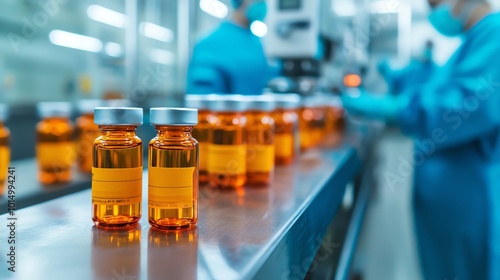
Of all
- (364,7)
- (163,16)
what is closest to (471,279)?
(364,7)

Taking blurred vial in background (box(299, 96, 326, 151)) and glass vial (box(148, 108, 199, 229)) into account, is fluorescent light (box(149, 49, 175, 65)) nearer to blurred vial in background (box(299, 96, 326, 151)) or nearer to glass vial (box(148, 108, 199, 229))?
blurred vial in background (box(299, 96, 326, 151))

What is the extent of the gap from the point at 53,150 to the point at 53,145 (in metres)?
0.02

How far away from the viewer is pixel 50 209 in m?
0.87

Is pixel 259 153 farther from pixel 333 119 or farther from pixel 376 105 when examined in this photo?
pixel 333 119

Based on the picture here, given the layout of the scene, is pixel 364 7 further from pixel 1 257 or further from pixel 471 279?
pixel 1 257

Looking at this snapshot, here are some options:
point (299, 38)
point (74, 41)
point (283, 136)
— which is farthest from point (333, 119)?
point (74, 41)

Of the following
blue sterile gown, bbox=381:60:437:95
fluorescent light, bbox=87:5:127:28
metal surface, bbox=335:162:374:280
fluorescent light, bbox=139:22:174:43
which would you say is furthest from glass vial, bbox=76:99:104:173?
fluorescent light, bbox=139:22:174:43

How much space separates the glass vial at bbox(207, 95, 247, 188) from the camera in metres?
1.08

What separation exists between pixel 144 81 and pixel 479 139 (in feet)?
6.50

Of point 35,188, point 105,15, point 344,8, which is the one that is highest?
point 105,15

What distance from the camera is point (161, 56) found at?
5.88 metres

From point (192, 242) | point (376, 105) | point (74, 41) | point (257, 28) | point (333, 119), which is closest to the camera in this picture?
point (192, 242)

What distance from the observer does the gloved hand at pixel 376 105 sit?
6.80 feet

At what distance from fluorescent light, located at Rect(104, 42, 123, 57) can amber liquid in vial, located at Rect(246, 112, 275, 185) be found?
4125 mm
